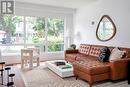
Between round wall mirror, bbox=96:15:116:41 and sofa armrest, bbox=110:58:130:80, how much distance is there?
1.33 meters

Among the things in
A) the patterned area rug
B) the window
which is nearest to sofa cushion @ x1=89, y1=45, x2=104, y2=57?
the patterned area rug

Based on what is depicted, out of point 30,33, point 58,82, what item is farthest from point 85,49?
point 30,33

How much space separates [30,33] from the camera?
21.1 ft

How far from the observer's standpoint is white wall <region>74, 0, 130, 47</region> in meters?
4.30

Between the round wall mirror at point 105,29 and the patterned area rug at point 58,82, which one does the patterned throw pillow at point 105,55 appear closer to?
the patterned area rug at point 58,82

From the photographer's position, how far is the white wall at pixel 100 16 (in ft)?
14.1

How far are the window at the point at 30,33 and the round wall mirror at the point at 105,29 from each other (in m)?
2.31

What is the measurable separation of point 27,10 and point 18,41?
1.40 metres

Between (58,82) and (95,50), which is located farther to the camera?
(95,50)

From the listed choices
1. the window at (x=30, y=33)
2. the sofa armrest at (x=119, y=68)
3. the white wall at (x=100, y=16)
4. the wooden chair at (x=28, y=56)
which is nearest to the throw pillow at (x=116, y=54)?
the sofa armrest at (x=119, y=68)

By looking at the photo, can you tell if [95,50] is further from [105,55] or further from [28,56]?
[28,56]

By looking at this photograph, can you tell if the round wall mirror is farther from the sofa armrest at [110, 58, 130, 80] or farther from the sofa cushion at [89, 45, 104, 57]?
the sofa armrest at [110, 58, 130, 80]

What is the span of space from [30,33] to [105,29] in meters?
3.30

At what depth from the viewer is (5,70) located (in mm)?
2861
